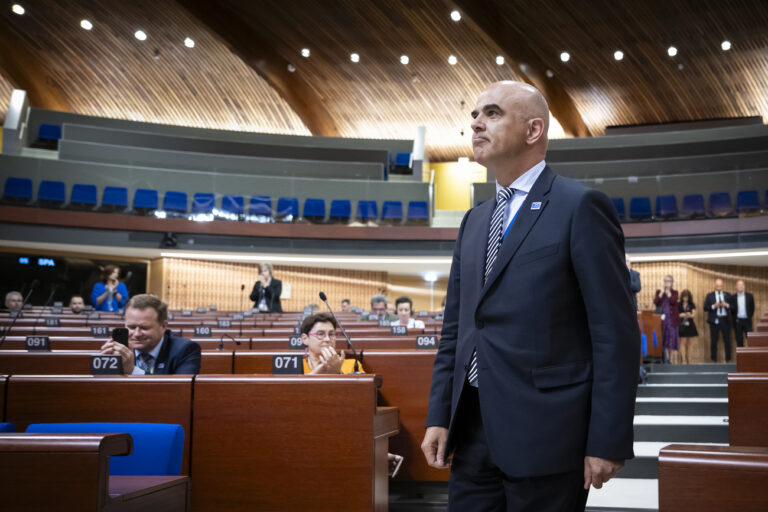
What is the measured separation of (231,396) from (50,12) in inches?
616

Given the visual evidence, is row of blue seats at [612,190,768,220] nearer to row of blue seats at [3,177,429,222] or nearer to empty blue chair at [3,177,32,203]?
row of blue seats at [3,177,429,222]

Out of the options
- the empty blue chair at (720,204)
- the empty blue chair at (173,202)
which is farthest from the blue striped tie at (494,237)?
the empty blue chair at (173,202)

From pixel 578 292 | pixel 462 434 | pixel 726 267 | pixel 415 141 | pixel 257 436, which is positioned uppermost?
pixel 415 141

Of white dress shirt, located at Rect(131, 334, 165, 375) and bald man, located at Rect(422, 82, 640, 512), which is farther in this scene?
white dress shirt, located at Rect(131, 334, 165, 375)

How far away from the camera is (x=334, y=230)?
50.7ft

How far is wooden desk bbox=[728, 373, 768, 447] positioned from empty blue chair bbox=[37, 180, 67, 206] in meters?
13.8

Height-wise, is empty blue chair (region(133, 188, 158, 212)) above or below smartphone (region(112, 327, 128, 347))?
above

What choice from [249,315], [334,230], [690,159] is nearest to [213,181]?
[334,230]

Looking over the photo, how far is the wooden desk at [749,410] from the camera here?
237cm

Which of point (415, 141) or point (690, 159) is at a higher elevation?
point (415, 141)

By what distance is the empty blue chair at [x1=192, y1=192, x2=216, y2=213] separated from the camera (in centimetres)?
1481

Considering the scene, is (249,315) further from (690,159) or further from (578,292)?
(690,159)

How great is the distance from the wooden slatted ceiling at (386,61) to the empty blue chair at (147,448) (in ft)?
46.9

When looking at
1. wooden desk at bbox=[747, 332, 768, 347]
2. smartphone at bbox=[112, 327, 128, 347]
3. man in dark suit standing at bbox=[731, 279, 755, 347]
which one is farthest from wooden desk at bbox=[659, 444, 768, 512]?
man in dark suit standing at bbox=[731, 279, 755, 347]
